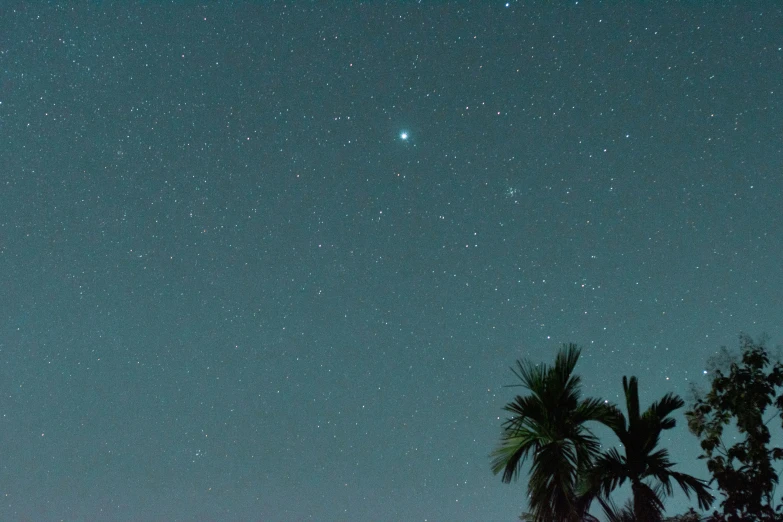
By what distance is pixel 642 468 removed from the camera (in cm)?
1013

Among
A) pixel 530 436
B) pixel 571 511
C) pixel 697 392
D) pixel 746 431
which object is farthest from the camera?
pixel 697 392

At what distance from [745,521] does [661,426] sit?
2.07 meters

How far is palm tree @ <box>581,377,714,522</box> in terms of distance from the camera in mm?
9961

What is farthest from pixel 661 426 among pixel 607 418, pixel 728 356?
pixel 728 356

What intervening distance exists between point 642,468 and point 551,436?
164cm

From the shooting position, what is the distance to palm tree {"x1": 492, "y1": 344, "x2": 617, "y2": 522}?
31.2 feet

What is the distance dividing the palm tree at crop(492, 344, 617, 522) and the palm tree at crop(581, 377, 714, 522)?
1.08 feet

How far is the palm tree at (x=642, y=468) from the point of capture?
32.7 ft

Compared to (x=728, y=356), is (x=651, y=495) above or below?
below

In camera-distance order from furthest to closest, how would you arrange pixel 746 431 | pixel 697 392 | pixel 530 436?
pixel 697 392 → pixel 746 431 → pixel 530 436

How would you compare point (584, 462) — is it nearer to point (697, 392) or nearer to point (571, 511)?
point (571, 511)

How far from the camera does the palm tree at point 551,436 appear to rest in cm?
952

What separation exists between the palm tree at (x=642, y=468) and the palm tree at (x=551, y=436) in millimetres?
330

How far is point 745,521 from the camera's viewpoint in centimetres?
1044
